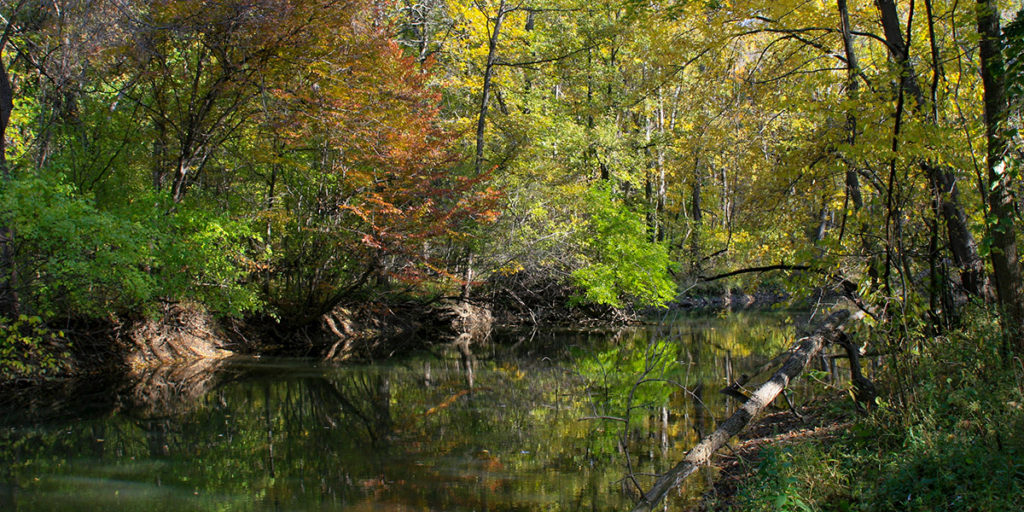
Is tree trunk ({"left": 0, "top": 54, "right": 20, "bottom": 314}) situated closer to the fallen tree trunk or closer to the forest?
the forest

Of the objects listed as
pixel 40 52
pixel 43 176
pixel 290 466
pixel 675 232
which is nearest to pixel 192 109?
pixel 40 52

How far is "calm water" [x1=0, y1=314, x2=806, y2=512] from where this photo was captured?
5.59 metres

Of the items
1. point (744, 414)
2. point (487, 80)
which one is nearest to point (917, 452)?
point (744, 414)

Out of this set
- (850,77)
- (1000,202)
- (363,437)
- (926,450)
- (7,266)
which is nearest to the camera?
(926,450)

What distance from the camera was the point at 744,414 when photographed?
522 cm

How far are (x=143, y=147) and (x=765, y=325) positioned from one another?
57.3ft

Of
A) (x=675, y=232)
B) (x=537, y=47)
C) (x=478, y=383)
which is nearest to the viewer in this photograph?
(x=478, y=383)

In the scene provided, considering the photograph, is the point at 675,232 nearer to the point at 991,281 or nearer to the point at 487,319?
the point at 487,319

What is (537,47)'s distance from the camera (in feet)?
71.2

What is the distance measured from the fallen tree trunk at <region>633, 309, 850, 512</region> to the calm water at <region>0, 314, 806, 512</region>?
44 centimetres

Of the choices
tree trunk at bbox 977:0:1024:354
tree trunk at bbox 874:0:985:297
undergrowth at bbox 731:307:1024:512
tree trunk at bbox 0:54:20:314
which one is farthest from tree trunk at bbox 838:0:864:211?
Result: tree trunk at bbox 0:54:20:314

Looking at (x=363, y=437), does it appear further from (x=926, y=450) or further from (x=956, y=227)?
(x=956, y=227)

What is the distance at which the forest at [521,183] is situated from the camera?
5.27m

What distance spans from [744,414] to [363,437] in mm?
4531
